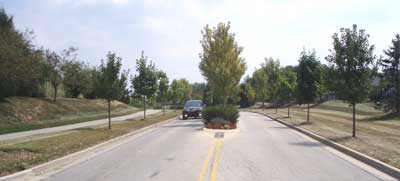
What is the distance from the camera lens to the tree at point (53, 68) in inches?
1688

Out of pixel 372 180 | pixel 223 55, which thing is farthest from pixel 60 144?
pixel 223 55

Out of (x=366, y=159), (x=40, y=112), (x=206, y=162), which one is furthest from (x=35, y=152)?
(x=40, y=112)

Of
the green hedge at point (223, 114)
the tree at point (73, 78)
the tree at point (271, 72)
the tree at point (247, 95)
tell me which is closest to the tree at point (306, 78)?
the green hedge at point (223, 114)

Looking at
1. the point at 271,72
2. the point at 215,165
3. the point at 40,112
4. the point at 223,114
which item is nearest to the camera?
the point at 215,165

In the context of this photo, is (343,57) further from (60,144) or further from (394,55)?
(394,55)

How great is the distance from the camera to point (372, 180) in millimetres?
9547

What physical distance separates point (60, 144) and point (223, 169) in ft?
26.4

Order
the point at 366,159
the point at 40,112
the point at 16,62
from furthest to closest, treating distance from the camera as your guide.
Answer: the point at 40,112 → the point at 16,62 → the point at 366,159

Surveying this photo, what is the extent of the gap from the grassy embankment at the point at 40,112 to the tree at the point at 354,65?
17.5m

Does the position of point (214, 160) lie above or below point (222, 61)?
below

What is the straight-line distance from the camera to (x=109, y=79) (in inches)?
1012

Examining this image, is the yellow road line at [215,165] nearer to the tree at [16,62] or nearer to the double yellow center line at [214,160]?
the double yellow center line at [214,160]

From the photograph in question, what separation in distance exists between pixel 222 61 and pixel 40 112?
15257mm

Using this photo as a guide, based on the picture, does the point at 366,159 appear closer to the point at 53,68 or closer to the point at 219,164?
the point at 219,164
